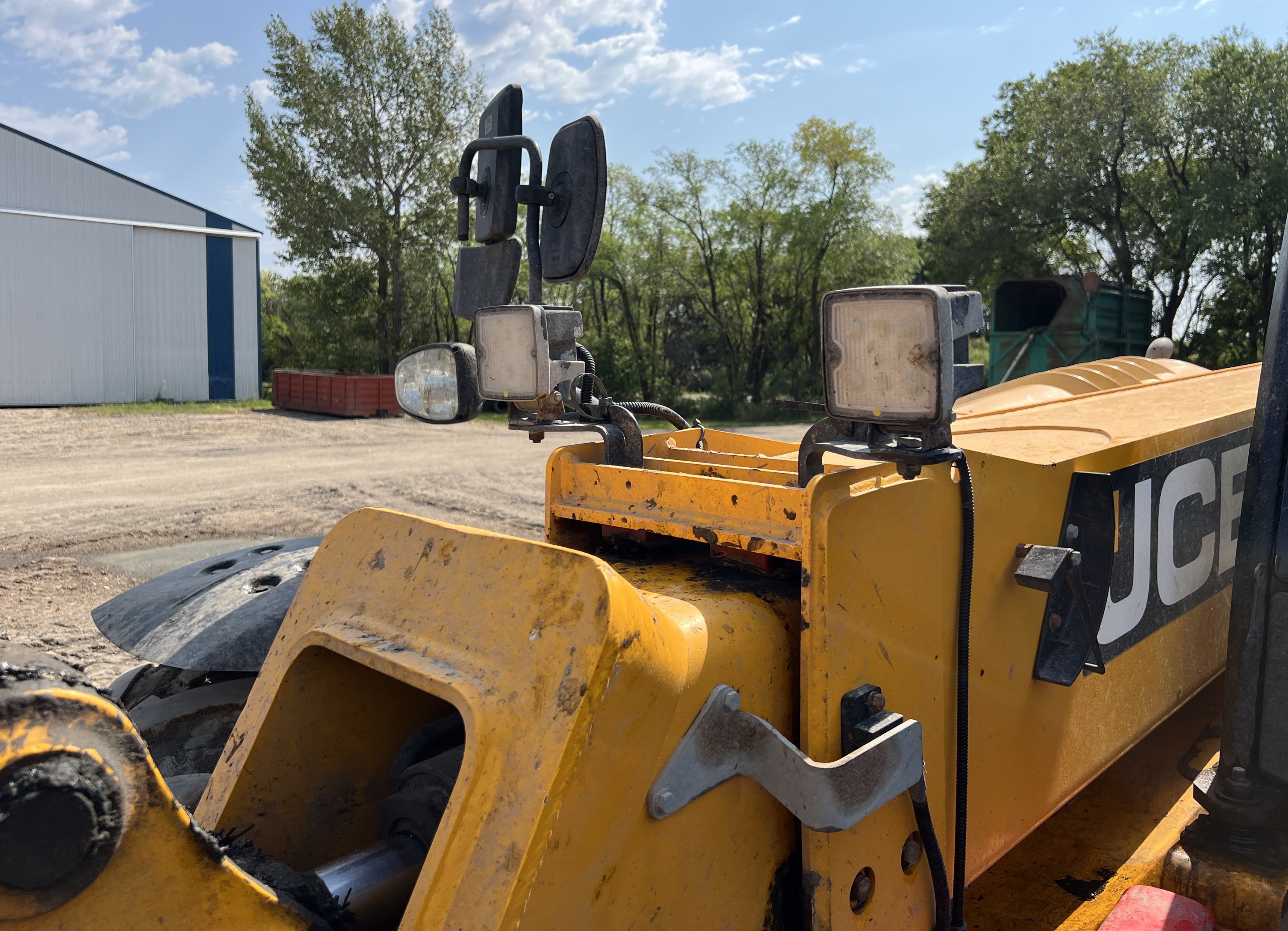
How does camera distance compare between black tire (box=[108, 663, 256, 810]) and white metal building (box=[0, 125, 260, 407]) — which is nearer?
black tire (box=[108, 663, 256, 810])

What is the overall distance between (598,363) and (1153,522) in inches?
1027

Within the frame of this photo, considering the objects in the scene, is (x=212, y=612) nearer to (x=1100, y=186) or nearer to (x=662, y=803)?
Answer: (x=662, y=803)

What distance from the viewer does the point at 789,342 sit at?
98.5 ft

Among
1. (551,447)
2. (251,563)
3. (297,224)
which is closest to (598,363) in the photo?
(297,224)

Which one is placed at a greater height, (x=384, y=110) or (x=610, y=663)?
(x=384, y=110)

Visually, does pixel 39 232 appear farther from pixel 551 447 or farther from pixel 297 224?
pixel 551 447

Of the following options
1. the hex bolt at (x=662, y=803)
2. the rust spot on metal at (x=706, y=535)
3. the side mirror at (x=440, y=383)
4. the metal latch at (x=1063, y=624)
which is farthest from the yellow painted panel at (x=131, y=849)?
the metal latch at (x=1063, y=624)

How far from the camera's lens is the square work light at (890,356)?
1.36 m

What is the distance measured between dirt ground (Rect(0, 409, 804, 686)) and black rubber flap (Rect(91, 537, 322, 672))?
5.09 ft

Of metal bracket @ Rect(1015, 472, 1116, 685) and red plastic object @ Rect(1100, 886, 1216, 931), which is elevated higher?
metal bracket @ Rect(1015, 472, 1116, 685)

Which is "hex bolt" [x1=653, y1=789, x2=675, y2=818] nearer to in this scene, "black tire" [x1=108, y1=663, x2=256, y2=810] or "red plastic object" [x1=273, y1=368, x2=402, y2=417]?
"black tire" [x1=108, y1=663, x2=256, y2=810]

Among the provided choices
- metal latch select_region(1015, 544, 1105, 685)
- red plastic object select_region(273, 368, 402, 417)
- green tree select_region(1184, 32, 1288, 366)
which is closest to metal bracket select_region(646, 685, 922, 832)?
metal latch select_region(1015, 544, 1105, 685)

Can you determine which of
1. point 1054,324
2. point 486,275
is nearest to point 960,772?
point 486,275

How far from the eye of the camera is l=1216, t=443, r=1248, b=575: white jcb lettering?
100.0 inches
